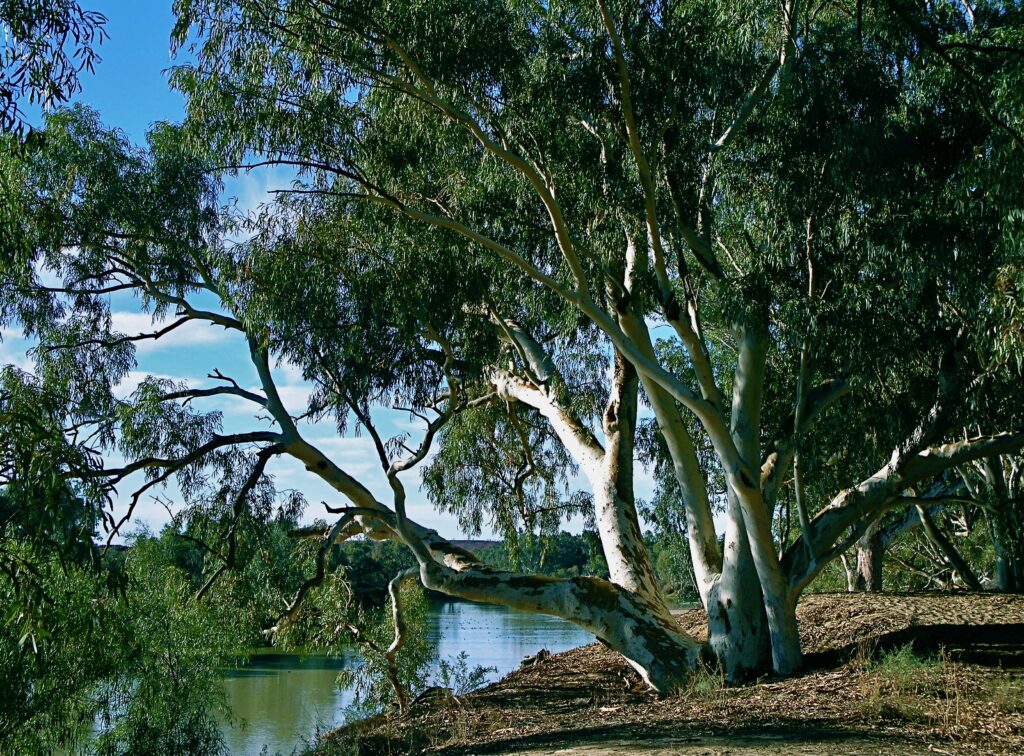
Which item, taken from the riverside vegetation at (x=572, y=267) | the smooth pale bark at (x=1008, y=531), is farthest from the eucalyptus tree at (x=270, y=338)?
the smooth pale bark at (x=1008, y=531)

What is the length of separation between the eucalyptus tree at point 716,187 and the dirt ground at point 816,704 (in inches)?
27.0

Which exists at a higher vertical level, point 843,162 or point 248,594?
point 843,162

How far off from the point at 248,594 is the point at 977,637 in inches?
226

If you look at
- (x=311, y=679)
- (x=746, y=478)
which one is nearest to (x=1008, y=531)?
(x=746, y=478)

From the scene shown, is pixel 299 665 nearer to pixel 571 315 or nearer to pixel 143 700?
pixel 143 700

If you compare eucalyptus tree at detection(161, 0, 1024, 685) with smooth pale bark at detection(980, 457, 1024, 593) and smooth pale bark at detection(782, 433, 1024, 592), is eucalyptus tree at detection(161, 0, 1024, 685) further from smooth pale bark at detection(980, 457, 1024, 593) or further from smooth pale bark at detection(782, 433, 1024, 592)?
smooth pale bark at detection(980, 457, 1024, 593)

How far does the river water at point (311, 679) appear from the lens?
11289 mm

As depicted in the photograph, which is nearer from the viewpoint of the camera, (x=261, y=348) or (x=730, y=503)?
(x=730, y=503)

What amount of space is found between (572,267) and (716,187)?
157 centimetres

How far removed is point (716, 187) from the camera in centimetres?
738

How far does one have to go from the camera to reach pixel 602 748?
506 centimetres

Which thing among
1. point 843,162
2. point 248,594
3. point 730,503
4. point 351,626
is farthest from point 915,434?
point 248,594

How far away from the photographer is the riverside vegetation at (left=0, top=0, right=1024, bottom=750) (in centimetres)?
649

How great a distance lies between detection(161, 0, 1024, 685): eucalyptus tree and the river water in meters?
3.82
